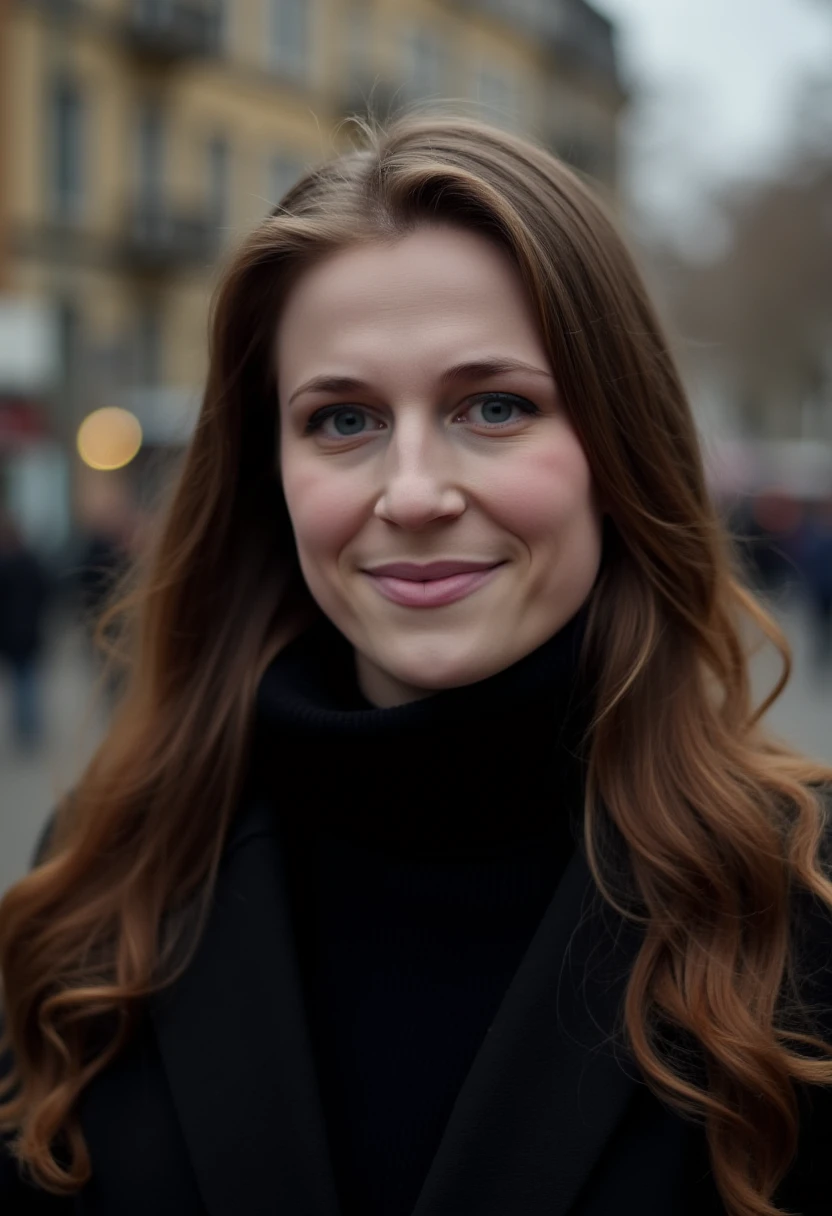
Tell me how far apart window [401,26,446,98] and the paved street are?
1615 centimetres

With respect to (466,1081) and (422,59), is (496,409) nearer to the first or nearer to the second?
(466,1081)

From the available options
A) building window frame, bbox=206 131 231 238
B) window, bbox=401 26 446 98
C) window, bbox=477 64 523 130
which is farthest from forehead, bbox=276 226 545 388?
window, bbox=477 64 523 130

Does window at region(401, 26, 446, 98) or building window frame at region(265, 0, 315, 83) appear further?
window at region(401, 26, 446, 98)

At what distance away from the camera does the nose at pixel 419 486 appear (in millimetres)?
1663

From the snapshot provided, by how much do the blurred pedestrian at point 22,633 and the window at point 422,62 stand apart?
19.8 m

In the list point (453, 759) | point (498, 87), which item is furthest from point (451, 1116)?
point (498, 87)

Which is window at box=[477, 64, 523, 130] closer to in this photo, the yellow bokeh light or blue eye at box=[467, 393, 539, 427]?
the yellow bokeh light

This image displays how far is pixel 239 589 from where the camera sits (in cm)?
214

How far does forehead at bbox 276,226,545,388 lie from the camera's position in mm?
1684

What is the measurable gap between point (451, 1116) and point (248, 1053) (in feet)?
0.89

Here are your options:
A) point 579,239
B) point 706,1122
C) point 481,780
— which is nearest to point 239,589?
point 481,780

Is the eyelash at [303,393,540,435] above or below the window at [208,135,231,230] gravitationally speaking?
below

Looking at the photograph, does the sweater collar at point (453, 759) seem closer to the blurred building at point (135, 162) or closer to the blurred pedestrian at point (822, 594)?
the blurred pedestrian at point (822, 594)

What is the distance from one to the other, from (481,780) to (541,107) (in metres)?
34.9
